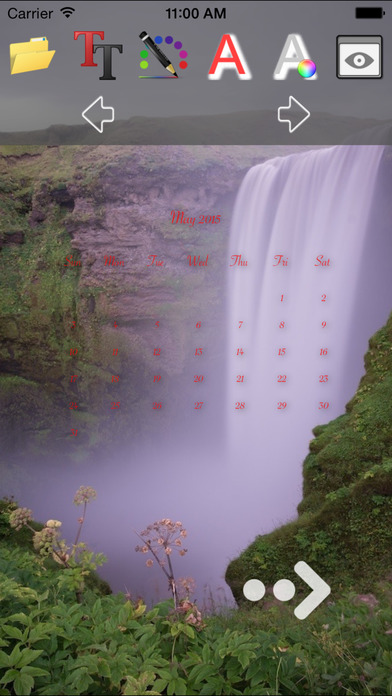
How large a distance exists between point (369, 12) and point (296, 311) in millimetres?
6483

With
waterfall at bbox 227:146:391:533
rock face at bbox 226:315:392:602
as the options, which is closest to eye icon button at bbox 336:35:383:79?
rock face at bbox 226:315:392:602

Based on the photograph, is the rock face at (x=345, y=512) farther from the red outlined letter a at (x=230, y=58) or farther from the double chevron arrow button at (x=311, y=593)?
the red outlined letter a at (x=230, y=58)

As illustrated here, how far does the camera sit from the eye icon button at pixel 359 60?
109 inches

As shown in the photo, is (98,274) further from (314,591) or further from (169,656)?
(169,656)

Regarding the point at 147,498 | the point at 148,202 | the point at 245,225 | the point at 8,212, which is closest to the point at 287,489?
the point at 147,498

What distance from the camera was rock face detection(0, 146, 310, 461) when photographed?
11438mm

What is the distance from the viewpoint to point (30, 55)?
329 cm

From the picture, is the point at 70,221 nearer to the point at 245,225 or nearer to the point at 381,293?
the point at 245,225

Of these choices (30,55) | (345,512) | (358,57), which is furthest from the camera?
(345,512)

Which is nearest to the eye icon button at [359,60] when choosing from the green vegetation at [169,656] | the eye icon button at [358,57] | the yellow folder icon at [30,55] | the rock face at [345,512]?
the eye icon button at [358,57]

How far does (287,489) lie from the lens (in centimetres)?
884

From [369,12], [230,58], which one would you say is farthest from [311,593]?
[369,12]

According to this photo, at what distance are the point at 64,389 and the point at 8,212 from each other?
4.17 metres

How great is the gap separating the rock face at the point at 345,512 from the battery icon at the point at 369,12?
150 inches
